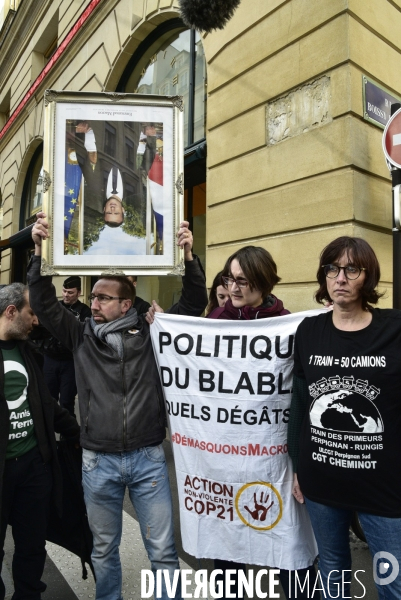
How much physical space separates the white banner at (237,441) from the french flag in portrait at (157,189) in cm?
58

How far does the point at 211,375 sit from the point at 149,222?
87cm

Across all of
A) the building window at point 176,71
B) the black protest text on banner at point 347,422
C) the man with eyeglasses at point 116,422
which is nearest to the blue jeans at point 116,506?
the man with eyeglasses at point 116,422

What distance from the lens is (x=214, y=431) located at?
90.7 inches

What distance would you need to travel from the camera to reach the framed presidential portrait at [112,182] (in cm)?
228

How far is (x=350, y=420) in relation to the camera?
1.82 metres

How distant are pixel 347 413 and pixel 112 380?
1169mm

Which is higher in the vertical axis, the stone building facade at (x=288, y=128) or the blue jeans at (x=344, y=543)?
the stone building facade at (x=288, y=128)

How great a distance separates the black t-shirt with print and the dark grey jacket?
830 millimetres

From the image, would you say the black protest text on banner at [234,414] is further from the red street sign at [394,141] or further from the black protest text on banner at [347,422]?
the red street sign at [394,141]

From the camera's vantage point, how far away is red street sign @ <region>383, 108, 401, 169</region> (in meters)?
3.25

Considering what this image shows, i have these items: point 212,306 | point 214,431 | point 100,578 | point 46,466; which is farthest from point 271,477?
point 212,306

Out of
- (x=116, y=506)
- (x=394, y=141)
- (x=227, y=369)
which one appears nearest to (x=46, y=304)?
(x=227, y=369)

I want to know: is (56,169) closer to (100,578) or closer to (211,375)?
(211,375)

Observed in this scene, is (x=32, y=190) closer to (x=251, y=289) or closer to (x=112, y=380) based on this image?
(x=112, y=380)
